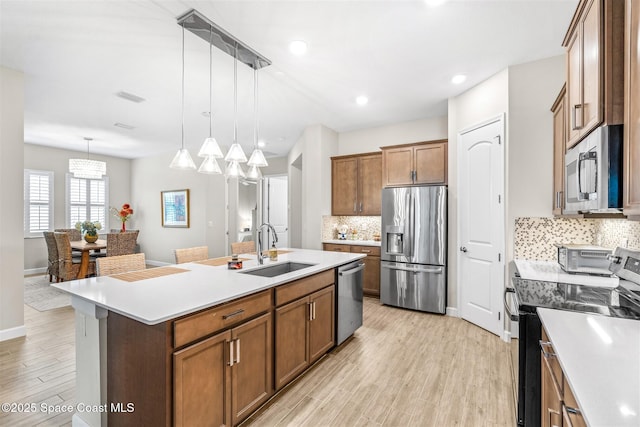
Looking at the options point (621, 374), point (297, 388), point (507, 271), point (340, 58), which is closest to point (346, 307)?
point (297, 388)

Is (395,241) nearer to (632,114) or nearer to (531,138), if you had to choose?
(531,138)

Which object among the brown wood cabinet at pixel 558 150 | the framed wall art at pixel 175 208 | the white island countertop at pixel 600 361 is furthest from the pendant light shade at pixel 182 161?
the framed wall art at pixel 175 208

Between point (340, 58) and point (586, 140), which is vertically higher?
point (340, 58)

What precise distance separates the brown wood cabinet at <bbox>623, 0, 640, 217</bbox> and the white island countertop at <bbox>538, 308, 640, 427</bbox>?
1.62 feet

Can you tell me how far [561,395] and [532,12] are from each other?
2609 mm

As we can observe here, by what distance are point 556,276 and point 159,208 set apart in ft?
26.2

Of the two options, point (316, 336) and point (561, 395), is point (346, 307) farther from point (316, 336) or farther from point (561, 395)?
point (561, 395)

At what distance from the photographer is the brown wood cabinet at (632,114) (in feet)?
3.71

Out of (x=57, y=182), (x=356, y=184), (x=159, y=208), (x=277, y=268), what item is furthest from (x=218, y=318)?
(x=57, y=182)

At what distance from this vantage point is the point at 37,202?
647 centimetres

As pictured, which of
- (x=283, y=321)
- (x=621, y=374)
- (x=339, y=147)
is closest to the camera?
(x=621, y=374)

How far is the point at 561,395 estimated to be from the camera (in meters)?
1.07

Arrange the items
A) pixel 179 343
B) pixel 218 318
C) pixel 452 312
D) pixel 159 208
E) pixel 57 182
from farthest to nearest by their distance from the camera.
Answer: pixel 159 208 → pixel 57 182 → pixel 452 312 → pixel 218 318 → pixel 179 343

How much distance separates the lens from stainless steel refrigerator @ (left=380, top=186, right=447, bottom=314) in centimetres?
393
